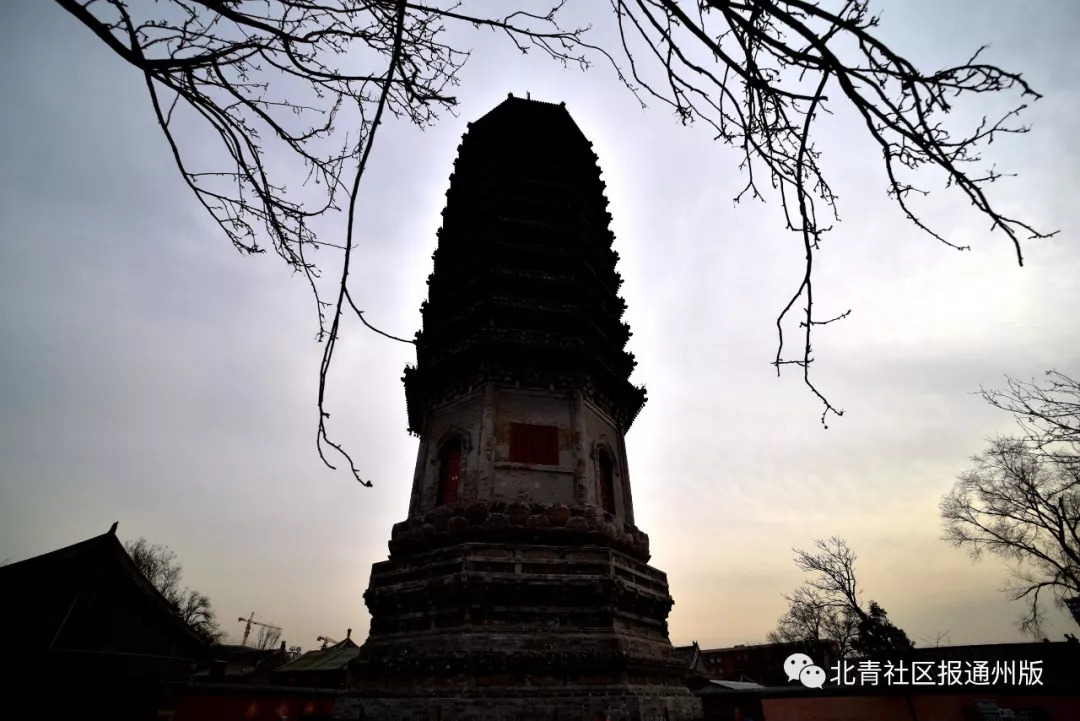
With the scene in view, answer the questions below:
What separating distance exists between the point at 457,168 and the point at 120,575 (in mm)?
13661

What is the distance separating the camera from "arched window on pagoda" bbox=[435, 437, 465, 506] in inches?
410

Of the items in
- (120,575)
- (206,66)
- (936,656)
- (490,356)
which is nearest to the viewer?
(206,66)

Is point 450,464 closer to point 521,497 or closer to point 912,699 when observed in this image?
point 521,497

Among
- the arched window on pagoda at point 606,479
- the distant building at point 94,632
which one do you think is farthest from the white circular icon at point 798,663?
the distant building at point 94,632

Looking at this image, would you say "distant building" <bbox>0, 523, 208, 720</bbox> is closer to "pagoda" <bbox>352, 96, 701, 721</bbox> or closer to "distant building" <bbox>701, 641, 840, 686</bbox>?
"pagoda" <bbox>352, 96, 701, 721</bbox>

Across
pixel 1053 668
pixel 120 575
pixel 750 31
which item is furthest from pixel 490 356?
pixel 1053 668

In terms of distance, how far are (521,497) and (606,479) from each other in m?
2.49

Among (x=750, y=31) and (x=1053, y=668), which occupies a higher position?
(x=750, y=31)

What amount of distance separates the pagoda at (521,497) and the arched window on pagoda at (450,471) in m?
0.04

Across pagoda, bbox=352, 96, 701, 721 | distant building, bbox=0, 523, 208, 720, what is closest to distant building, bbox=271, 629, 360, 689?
distant building, bbox=0, 523, 208, 720

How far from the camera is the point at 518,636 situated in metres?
8.16

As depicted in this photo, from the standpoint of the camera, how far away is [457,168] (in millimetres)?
16484

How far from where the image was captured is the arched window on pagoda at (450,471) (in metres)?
10.4

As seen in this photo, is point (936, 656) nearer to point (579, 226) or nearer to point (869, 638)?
point (869, 638)
